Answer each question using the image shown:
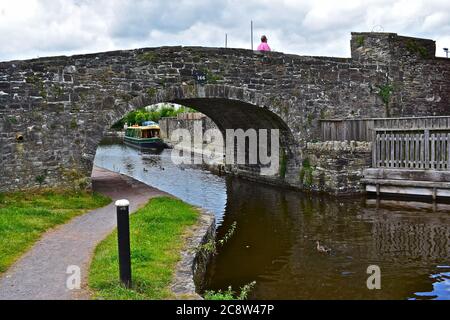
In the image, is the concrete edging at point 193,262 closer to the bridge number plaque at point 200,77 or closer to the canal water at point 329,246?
the canal water at point 329,246

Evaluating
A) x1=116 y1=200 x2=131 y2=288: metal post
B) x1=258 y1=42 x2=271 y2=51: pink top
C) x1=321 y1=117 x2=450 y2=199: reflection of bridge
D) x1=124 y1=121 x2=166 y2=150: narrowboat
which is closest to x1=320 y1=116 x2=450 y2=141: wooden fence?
x1=321 y1=117 x2=450 y2=199: reflection of bridge

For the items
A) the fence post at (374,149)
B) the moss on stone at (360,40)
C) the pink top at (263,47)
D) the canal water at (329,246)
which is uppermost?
the moss on stone at (360,40)

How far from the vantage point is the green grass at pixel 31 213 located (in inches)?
318

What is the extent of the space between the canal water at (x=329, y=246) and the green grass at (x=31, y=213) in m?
3.24

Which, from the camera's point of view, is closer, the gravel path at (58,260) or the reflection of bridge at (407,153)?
the gravel path at (58,260)

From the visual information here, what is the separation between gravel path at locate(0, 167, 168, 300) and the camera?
606 cm

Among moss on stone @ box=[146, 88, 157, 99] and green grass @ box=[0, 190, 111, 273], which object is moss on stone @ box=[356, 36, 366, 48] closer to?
moss on stone @ box=[146, 88, 157, 99]

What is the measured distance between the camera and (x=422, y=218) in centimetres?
1234

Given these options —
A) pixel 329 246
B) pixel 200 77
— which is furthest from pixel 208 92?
pixel 329 246

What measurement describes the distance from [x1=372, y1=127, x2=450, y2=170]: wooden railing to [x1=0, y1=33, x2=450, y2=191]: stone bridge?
8.32ft

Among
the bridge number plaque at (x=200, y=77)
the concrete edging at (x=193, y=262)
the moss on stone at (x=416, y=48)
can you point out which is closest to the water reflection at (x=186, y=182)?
the concrete edging at (x=193, y=262)

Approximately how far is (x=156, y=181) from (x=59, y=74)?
8.59 meters
